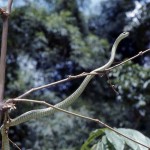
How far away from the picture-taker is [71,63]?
353 cm

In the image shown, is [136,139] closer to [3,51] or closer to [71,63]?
[3,51]

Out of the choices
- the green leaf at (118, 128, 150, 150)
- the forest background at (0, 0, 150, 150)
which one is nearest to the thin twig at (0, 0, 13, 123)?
the green leaf at (118, 128, 150, 150)

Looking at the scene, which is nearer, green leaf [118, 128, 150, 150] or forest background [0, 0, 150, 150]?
green leaf [118, 128, 150, 150]

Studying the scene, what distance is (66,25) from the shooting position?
3.32m

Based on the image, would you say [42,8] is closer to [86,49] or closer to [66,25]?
[66,25]

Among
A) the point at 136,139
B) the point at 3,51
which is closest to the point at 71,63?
the point at 136,139

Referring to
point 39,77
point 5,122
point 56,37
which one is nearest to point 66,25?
point 56,37

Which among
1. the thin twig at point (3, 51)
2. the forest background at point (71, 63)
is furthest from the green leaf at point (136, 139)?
the forest background at point (71, 63)

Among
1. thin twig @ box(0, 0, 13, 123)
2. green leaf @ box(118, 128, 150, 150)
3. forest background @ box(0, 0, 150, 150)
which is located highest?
forest background @ box(0, 0, 150, 150)

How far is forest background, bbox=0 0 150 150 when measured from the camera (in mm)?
2963

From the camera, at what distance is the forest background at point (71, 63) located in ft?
9.72

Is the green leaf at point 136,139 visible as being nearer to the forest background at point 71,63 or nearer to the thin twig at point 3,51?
the thin twig at point 3,51

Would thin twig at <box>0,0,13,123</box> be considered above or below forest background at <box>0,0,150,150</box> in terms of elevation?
below

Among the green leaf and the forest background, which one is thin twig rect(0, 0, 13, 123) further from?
the forest background
